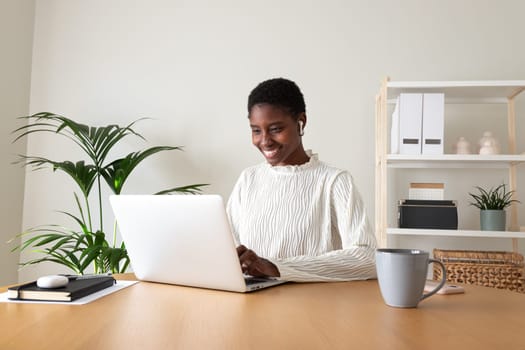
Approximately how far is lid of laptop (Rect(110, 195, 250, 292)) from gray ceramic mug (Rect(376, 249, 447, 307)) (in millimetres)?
265

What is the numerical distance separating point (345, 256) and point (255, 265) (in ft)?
0.81

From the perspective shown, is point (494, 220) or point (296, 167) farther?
point (494, 220)

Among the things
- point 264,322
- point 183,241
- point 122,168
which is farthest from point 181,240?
point 122,168

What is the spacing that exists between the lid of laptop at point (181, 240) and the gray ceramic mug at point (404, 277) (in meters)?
0.26

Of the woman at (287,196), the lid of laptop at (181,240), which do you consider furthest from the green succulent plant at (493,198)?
the lid of laptop at (181,240)

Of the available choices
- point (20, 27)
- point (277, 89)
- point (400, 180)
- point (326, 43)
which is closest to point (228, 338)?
point (277, 89)

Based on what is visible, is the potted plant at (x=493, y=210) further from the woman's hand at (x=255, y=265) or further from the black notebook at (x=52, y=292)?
the black notebook at (x=52, y=292)

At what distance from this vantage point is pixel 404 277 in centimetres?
81

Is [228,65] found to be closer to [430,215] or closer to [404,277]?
[430,215]

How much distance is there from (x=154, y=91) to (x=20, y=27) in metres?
0.83

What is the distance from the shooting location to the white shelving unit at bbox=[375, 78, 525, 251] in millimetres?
2344

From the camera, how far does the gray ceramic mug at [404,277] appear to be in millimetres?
804

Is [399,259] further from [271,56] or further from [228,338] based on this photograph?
[271,56]

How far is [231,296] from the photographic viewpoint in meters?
0.91
